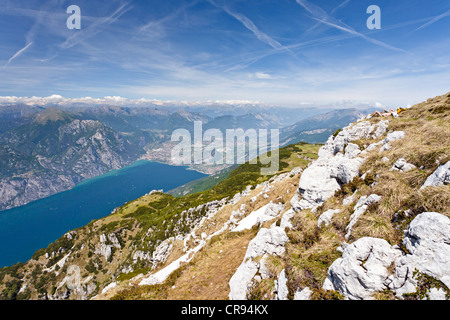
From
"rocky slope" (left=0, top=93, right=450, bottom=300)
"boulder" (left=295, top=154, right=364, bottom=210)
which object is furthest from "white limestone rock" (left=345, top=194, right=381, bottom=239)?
"boulder" (left=295, top=154, right=364, bottom=210)

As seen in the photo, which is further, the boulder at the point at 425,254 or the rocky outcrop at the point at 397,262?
the rocky outcrop at the point at 397,262

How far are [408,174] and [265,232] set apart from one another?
365 inches

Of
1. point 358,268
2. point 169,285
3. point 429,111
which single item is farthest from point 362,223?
point 429,111

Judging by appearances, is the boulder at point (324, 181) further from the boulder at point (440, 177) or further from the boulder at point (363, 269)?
the boulder at point (363, 269)

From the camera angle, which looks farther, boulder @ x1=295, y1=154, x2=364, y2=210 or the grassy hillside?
the grassy hillside

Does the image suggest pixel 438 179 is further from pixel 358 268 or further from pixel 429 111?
pixel 429 111

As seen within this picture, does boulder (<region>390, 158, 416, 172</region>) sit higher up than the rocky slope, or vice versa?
boulder (<region>390, 158, 416, 172</region>)

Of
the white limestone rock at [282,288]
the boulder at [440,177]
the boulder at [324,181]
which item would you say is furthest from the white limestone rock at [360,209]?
the white limestone rock at [282,288]

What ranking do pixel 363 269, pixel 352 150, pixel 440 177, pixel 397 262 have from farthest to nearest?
pixel 352 150 < pixel 440 177 < pixel 363 269 < pixel 397 262

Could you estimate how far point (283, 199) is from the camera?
77.5ft

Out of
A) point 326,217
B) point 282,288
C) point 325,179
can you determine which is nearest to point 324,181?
point 325,179

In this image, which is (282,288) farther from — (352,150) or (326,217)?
(352,150)

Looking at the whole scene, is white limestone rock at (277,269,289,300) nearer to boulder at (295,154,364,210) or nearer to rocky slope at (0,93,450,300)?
rocky slope at (0,93,450,300)
